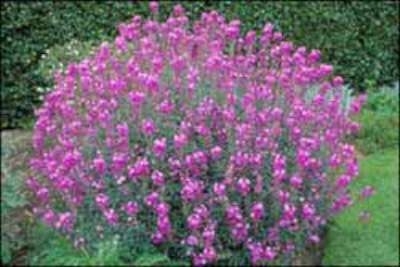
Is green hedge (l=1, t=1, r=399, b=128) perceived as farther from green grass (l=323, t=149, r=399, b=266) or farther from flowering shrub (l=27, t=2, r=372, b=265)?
flowering shrub (l=27, t=2, r=372, b=265)

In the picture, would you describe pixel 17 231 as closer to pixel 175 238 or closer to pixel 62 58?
pixel 175 238

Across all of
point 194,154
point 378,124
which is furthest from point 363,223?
point 378,124

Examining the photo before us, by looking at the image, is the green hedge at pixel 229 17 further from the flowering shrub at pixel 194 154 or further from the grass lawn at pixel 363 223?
the flowering shrub at pixel 194 154

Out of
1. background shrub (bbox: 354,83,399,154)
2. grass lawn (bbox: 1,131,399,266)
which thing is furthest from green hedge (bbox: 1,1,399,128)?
grass lawn (bbox: 1,131,399,266)

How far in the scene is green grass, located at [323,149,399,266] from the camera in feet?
16.6

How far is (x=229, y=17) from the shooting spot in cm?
798

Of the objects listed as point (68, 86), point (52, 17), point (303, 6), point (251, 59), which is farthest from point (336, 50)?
point (68, 86)

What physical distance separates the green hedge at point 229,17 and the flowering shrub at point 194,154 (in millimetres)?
2936

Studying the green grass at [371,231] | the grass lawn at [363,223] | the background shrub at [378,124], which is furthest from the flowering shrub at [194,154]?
the background shrub at [378,124]

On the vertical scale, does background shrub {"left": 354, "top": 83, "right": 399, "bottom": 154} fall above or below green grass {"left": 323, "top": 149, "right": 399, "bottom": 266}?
below

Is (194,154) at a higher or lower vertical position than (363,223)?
higher

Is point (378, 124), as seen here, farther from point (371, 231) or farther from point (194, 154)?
point (194, 154)

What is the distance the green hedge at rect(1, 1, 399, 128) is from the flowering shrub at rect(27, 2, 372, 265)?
294cm

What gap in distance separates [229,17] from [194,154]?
4.01 m
